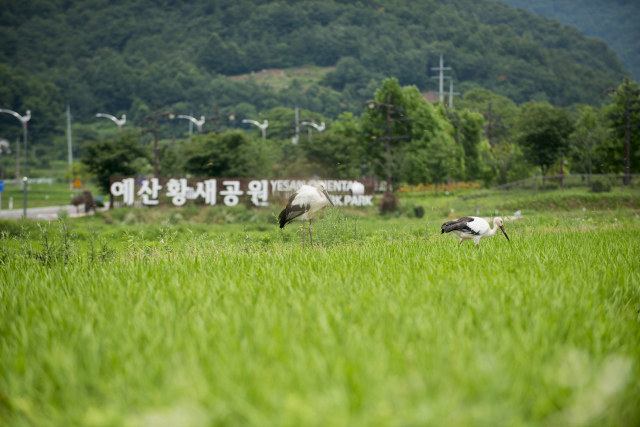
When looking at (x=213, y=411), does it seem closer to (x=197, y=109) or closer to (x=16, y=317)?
(x=16, y=317)

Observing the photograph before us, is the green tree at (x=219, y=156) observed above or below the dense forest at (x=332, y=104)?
below

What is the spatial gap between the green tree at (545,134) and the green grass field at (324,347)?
39.3m

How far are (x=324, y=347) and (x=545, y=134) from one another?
43513mm

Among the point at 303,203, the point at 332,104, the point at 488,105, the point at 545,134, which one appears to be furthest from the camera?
the point at 332,104

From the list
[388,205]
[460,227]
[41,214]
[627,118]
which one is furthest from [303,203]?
[627,118]

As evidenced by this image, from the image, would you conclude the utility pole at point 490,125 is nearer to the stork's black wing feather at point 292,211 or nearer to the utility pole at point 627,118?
the utility pole at point 627,118

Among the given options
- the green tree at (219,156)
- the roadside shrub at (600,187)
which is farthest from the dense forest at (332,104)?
the roadside shrub at (600,187)

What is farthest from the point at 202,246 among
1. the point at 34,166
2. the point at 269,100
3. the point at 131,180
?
the point at 269,100

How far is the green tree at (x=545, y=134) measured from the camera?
42250mm

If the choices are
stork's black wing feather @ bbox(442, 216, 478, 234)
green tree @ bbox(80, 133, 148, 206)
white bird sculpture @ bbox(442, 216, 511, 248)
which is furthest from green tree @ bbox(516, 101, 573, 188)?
stork's black wing feather @ bbox(442, 216, 478, 234)

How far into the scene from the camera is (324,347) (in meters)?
3.31

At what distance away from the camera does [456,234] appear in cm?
919

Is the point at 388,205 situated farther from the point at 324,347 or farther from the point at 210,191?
the point at 324,347

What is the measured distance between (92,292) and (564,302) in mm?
4363
